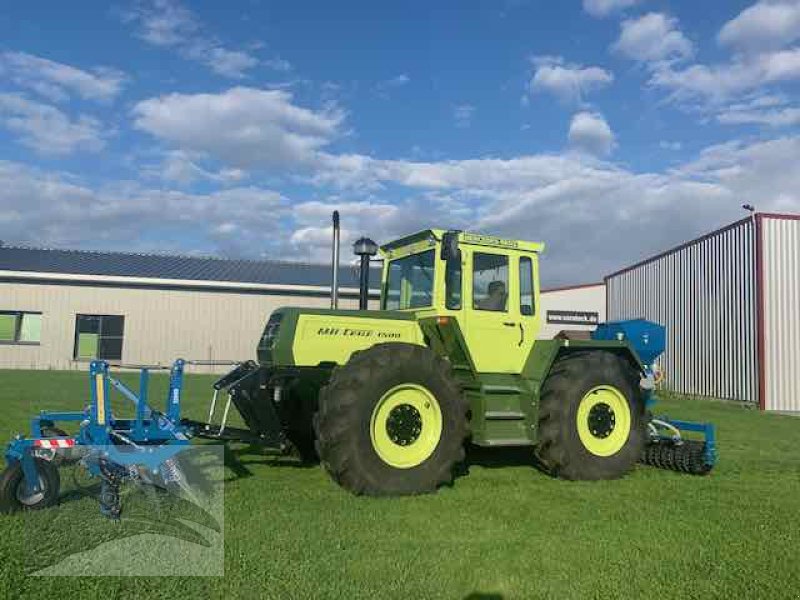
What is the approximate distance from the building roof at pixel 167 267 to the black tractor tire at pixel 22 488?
23.2 m

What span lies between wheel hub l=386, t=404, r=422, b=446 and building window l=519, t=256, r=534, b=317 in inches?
80.4

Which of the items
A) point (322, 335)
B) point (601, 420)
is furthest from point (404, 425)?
point (601, 420)

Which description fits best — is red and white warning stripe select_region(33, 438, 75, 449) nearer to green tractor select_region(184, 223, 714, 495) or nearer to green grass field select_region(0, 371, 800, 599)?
green grass field select_region(0, 371, 800, 599)

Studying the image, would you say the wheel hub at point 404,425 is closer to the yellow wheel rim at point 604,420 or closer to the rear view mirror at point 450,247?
the rear view mirror at point 450,247

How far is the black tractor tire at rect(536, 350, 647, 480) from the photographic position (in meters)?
7.66

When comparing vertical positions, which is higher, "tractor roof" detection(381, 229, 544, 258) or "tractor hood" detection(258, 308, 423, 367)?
"tractor roof" detection(381, 229, 544, 258)

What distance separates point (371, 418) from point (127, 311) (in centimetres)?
2330

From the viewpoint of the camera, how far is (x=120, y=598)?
13.5 ft

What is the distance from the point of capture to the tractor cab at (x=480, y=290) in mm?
7859

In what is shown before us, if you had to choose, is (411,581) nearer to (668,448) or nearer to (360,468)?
(360,468)

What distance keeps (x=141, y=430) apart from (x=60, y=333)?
2334 centimetres

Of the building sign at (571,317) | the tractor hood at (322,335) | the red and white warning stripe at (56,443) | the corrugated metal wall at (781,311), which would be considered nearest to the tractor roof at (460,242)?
the tractor hood at (322,335)

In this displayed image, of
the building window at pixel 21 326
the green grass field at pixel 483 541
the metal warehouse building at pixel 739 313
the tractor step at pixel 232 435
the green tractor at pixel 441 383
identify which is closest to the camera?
the green grass field at pixel 483 541

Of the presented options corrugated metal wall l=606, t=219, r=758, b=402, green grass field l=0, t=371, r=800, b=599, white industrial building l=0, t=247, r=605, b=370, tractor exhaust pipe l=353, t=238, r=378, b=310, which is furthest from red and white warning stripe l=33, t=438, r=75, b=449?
white industrial building l=0, t=247, r=605, b=370
